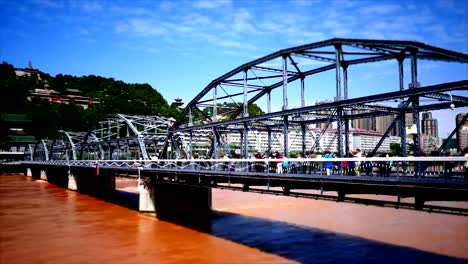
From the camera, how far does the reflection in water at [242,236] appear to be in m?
22.6

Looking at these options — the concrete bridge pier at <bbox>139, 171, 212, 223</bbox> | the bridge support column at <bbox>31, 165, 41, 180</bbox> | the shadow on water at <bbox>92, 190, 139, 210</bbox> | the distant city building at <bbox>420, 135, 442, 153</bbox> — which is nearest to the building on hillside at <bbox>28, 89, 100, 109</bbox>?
the bridge support column at <bbox>31, 165, 41, 180</bbox>

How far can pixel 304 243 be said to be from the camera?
2547 cm

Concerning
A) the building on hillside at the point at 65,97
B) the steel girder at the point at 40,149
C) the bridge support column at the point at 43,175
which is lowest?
the bridge support column at the point at 43,175

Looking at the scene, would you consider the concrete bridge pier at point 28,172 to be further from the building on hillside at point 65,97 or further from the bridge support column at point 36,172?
the building on hillside at point 65,97

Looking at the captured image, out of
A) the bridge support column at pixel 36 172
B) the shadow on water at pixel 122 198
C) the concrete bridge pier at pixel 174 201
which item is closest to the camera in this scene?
the concrete bridge pier at pixel 174 201

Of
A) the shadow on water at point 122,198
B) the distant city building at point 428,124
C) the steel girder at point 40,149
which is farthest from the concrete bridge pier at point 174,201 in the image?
the steel girder at point 40,149

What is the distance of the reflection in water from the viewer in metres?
22.6

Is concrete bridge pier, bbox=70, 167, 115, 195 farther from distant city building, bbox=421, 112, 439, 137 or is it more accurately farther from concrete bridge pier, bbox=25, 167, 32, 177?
concrete bridge pier, bbox=25, 167, 32, 177

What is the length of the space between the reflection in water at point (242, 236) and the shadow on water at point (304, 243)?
0.18 feet

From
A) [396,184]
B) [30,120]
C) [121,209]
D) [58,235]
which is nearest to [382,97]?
[396,184]

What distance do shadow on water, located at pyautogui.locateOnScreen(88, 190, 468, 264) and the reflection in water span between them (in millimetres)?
55

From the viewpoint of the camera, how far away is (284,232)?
1152 inches

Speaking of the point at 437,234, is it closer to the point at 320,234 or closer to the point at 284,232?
the point at 320,234

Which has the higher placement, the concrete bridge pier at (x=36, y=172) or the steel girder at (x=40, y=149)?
the steel girder at (x=40, y=149)
